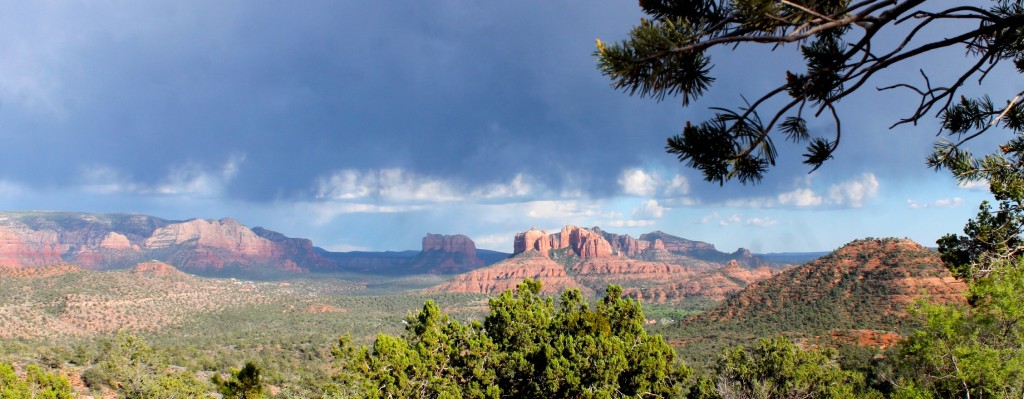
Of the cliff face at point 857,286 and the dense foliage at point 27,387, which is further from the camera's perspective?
the cliff face at point 857,286

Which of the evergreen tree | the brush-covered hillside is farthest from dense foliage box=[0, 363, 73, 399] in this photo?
the brush-covered hillside

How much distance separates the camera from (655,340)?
727 inches

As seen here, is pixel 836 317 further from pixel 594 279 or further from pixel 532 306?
pixel 594 279

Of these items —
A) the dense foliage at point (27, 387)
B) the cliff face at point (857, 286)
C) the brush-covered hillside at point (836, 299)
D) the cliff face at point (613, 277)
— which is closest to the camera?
the dense foliage at point (27, 387)

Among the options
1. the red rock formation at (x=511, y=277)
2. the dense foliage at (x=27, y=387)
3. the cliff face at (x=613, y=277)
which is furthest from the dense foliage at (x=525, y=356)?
the red rock formation at (x=511, y=277)

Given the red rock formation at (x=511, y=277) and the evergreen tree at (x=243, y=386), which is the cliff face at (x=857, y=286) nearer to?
the evergreen tree at (x=243, y=386)

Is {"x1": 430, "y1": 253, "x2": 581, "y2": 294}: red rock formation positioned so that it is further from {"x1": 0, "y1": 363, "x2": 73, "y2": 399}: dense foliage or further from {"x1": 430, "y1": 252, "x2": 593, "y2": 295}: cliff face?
{"x1": 0, "y1": 363, "x2": 73, "y2": 399}: dense foliage

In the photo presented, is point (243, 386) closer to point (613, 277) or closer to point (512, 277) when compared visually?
point (512, 277)

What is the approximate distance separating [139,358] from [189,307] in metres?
69.5

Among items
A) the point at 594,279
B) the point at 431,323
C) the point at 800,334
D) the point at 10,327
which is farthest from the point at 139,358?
the point at 594,279

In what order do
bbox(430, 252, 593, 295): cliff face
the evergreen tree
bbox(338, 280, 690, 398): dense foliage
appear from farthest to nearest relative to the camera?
bbox(430, 252, 593, 295): cliff face, the evergreen tree, bbox(338, 280, 690, 398): dense foliage

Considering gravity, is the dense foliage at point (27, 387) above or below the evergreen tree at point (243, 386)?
above

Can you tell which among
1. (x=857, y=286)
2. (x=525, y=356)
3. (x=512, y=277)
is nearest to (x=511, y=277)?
(x=512, y=277)

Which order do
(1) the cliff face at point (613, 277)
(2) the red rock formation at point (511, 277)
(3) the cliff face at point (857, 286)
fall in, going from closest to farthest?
1. (3) the cliff face at point (857, 286)
2. (1) the cliff face at point (613, 277)
3. (2) the red rock formation at point (511, 277)
